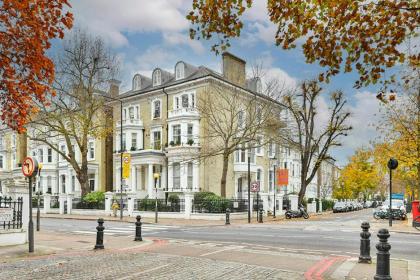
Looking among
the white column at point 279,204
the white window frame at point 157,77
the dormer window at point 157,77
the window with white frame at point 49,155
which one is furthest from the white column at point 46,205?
the white column at point 279,204

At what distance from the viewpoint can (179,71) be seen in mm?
46000

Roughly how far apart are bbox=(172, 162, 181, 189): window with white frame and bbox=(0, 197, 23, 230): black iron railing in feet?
95.0

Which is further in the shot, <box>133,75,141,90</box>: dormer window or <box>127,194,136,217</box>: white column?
<box>133,75,141,90</box>: dormer window

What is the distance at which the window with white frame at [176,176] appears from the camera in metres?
43.1

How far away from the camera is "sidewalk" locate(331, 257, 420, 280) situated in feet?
28.6

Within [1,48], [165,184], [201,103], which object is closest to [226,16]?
[1,48]

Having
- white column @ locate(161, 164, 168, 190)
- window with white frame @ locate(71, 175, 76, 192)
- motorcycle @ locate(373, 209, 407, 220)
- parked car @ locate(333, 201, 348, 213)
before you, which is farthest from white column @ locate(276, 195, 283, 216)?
window with white frame @ locate(71, 175, 76, 192)

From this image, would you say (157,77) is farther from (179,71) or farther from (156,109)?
(156,109)

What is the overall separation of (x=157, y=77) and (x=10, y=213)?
36048mm

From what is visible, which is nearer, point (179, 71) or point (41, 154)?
point (179, 71)

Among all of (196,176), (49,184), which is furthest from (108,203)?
(49,184)

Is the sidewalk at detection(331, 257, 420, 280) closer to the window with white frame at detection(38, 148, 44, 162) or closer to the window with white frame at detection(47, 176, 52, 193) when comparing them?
the window with white frame at detection(47, 176, 52, 193)

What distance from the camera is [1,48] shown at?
12.0 metres

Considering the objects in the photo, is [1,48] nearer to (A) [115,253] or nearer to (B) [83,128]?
(A) [115,253]
